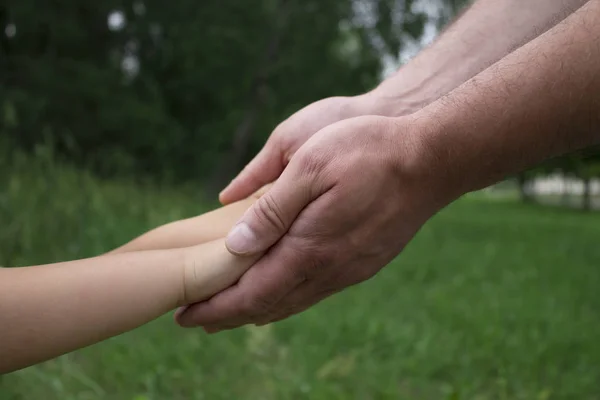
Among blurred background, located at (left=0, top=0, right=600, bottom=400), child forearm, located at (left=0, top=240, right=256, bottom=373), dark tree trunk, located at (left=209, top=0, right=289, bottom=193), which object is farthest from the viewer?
dark tree trunk, located at (left=209, top=0, right=289, bottom=193)

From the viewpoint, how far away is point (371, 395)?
183 cm

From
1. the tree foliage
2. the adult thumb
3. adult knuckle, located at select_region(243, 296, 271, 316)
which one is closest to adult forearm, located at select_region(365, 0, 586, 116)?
the adult thumb

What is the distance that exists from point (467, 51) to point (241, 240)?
36.8 inches

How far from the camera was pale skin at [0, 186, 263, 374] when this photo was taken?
3.68 ft

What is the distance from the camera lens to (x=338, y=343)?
2.27m

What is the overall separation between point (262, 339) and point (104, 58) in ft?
23.0

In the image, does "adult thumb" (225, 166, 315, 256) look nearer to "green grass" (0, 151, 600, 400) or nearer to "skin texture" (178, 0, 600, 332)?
"skin texture" (178, 0, 600, 332)

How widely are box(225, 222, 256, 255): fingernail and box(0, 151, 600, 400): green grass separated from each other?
565 millimetres

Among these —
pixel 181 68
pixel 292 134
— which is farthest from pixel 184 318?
pixel 181 68

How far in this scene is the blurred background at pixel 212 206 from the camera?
193 cm

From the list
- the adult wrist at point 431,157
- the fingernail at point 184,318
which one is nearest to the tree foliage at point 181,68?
the fingernail at point 184,318

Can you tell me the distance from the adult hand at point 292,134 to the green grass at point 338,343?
1.97 feet

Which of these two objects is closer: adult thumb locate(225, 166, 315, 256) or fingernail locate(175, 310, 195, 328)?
adult thumb locate(225, 166, 315, 256)

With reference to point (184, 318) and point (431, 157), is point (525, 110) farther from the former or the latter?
point (184, 318)
